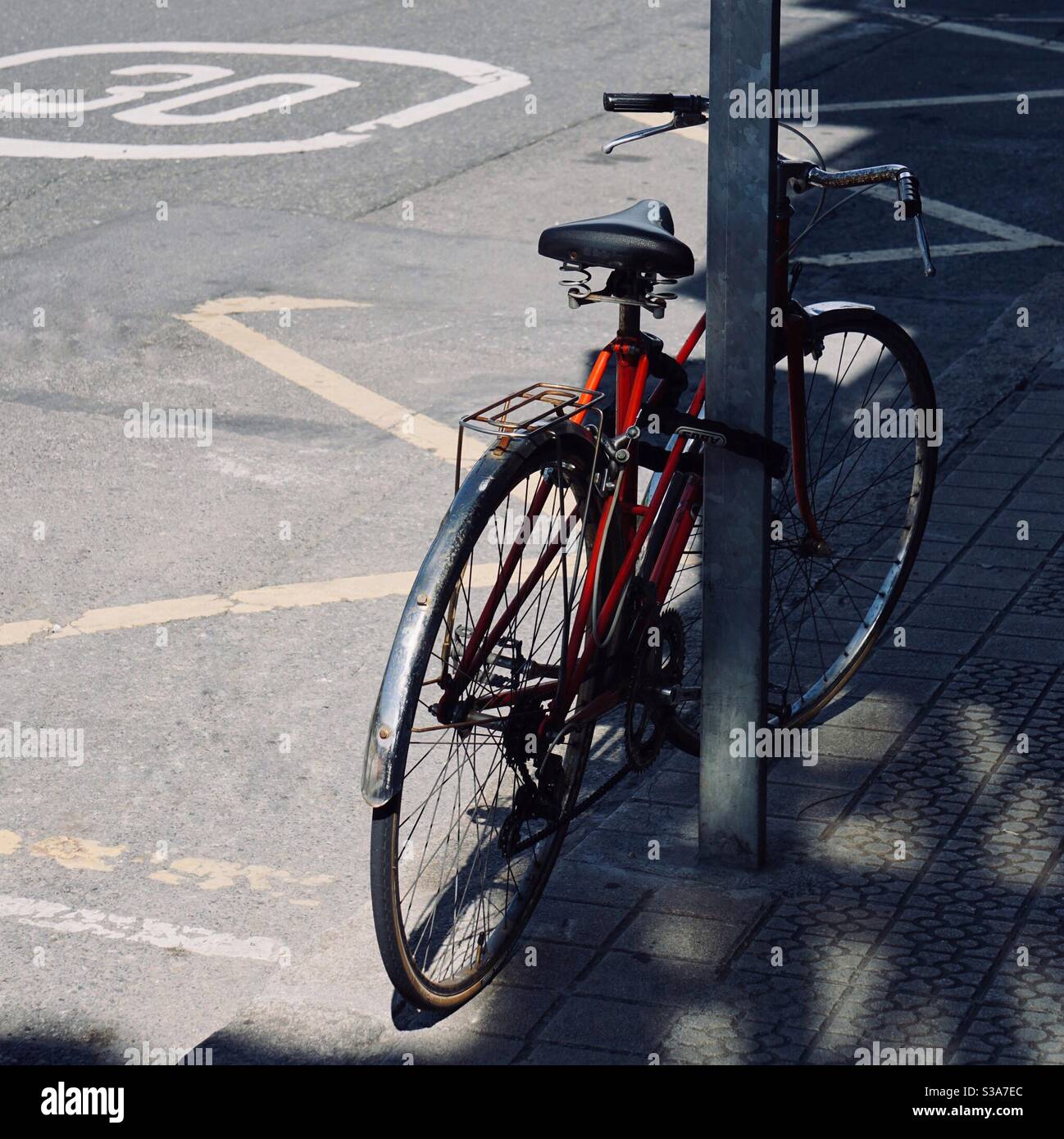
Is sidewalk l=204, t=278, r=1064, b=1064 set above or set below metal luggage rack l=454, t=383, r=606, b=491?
below

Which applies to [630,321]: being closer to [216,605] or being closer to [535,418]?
[535,418]

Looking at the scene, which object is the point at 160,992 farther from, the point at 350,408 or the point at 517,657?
the point at 350,408

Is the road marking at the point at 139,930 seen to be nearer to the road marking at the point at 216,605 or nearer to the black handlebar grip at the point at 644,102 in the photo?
the road marking at the point at 216,605

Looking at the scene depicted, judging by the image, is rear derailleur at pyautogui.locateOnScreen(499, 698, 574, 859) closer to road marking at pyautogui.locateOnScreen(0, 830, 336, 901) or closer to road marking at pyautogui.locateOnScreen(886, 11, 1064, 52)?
road marking at pyautogui.locateOnScreen(0, 830, 336, 901)

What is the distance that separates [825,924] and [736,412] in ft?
3.52

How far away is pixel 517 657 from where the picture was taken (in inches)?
141

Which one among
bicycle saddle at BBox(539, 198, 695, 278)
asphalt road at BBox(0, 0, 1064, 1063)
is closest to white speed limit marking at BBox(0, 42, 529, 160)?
asphalt road at BBox(0, 0, 1064, 1063)

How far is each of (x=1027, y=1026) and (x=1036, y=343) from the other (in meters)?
4.58

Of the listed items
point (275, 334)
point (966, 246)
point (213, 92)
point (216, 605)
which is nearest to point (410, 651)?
point (216, 605)

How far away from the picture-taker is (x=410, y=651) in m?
3.19

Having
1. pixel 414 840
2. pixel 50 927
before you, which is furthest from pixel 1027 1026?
pixel 50 927

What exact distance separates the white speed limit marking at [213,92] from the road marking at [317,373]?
8.75 ft

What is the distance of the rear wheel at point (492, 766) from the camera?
327 cm

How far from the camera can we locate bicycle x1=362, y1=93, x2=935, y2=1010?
10.8 feet
